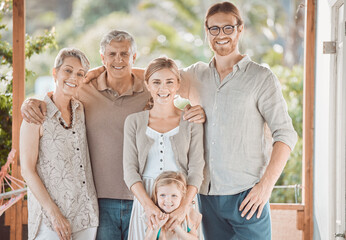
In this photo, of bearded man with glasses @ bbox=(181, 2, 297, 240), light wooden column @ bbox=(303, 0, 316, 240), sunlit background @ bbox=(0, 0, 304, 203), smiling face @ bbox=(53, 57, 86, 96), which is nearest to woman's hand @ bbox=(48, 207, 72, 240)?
smiling face @ bbox=(53, 57, 86, 96)

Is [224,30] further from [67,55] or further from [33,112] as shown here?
[33,112]

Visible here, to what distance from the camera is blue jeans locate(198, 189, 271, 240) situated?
251 cm

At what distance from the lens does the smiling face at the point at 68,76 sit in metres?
2.48

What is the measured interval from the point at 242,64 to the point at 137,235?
3.31 feet

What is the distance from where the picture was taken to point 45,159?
242cm

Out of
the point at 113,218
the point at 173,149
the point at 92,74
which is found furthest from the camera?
the point at 92,74

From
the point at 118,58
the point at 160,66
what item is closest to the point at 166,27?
the point at 118,58

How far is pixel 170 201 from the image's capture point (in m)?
2.36

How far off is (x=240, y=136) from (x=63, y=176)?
2.95 ft

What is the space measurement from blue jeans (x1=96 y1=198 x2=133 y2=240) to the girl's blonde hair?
0.33 meters

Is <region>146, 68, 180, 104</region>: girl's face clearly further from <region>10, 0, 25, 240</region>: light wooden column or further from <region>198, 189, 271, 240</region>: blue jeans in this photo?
<region>10, 0, 25, 240</region>: light wooden column

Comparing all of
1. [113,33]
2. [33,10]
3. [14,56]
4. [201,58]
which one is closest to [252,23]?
[201,58]

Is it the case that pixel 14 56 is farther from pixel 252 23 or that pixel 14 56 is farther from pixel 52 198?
pixel 252 23

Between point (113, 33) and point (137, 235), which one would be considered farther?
point (113, 33)
